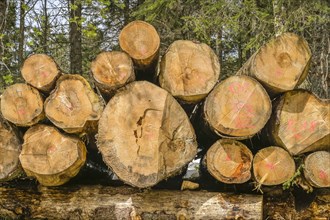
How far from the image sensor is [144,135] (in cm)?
290

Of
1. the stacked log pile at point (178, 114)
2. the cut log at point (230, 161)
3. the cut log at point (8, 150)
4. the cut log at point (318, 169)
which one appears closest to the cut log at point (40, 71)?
the stacked log pile at point (178, 114)

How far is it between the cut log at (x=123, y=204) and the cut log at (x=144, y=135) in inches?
15.3

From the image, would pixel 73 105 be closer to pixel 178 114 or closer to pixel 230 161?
pixel 178 114

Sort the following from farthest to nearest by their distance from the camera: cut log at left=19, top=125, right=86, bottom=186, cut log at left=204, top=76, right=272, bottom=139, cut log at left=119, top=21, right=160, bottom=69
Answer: cut log at left=19, top=125, right=86, bottom=186 < cut log at left=119, top=21, right=160, bottom=69 < cut log at left=204, top=76, right=272, bottom=139

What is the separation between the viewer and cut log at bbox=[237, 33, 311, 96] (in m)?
2.92

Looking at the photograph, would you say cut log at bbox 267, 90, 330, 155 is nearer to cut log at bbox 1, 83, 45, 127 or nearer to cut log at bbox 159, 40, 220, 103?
cut log at bbox 159, 40, 220, 103

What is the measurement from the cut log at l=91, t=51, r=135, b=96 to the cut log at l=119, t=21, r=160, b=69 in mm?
75

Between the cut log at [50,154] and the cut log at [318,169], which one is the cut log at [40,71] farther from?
the cut log at [318,169]

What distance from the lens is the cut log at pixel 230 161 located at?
294 cm

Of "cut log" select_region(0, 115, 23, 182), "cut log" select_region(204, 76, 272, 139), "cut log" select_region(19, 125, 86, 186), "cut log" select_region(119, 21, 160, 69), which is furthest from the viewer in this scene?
"cut log" select_region(0, 115, 23, 182)

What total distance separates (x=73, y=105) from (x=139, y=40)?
732mm

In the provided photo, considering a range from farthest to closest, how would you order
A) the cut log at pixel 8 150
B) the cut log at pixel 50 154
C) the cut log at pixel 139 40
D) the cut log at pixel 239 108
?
the cut log at pixel 8 150 < the cut log at pixel 50 154 < the cut log at pixel 139 40 < the cut log at pixel 239 108

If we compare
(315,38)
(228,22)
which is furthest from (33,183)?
(315,38)

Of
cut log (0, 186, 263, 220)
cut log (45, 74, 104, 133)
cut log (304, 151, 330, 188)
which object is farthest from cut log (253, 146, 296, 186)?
cut log (45, 74, 104, 133)
